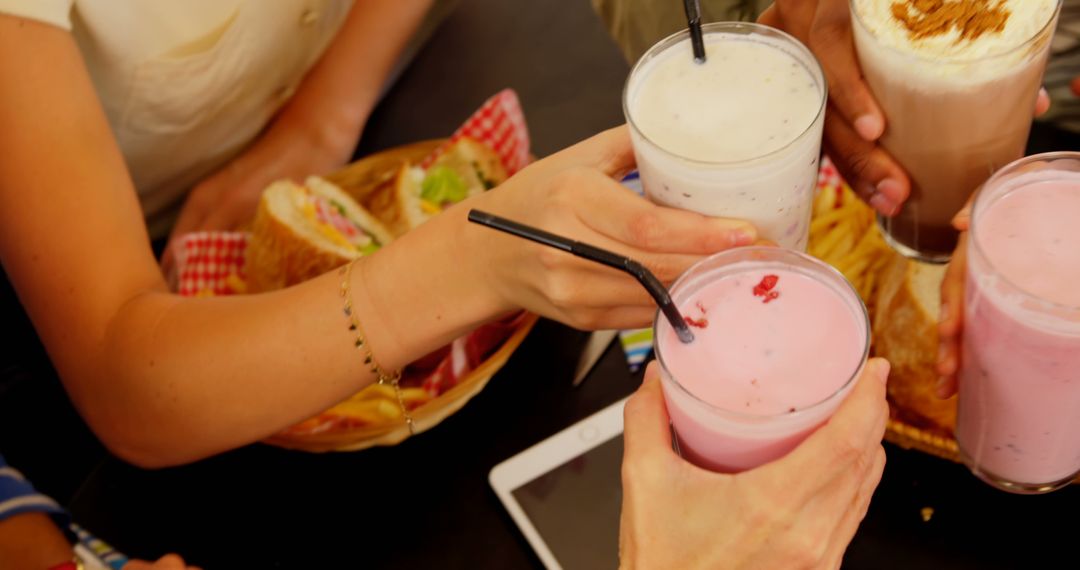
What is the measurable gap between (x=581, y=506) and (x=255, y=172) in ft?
3.46

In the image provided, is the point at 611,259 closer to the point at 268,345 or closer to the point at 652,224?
the point at 652,224

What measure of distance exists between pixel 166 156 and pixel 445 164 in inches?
24.5

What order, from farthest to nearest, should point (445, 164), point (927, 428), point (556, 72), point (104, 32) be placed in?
1. point (556, 72)
2. point (445, 164)
3. point (104, 32)
4. point (927, 428)

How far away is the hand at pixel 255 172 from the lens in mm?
1888

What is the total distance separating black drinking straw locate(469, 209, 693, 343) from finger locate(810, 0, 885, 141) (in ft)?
1.29

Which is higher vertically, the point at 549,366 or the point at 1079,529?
the point at 549,366

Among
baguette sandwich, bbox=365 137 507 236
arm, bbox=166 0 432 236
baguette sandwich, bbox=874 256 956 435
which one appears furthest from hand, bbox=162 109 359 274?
baguette sandwich, bbox=874 256 956 435

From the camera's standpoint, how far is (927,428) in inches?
48.1

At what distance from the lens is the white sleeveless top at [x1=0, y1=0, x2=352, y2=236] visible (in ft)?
5.44

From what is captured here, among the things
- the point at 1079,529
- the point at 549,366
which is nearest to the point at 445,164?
the point at 549,366

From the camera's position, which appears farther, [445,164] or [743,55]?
[445,164]

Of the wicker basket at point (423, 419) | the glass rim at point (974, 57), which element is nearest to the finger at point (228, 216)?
the wicker basket at point (423, 419)

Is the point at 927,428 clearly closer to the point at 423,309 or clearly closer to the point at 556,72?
the point at 423,309

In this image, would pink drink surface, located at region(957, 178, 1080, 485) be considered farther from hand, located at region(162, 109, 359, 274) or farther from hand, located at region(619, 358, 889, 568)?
hand, located at region(162, 109, 359, 274)
